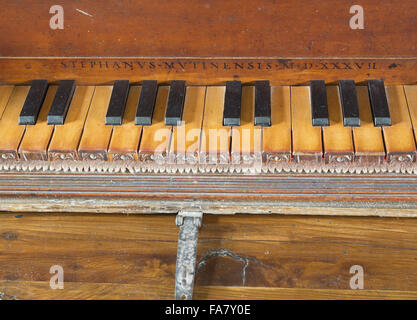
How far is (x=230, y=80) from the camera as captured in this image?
8.39 ft

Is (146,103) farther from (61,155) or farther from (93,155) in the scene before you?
(61,155)

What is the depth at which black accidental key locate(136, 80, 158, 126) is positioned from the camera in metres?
2.45

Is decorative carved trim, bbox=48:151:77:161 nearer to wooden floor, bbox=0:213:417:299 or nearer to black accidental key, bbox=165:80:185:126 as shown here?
wooden floor, bbox=0:213:417:299

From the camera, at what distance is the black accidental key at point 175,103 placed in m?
2.44

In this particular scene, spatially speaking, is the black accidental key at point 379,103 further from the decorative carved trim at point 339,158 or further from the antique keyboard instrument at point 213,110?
the decorative carved trim at point 339,158

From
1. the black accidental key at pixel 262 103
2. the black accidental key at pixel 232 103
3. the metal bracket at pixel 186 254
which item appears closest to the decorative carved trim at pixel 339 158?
the black accidental key at pixel 262 103

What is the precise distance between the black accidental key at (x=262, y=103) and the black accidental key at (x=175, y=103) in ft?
A: 1.15

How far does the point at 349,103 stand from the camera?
240 centimetres

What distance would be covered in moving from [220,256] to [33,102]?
1128 mm

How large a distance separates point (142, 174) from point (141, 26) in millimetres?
672

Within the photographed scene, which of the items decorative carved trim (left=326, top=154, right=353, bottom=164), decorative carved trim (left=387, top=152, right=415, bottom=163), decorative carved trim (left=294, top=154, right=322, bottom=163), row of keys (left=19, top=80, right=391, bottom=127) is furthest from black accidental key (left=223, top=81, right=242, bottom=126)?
decorative carved trim (left=387, top=152, right=415, bottom=163)

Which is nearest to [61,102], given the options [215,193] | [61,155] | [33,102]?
[33,102]

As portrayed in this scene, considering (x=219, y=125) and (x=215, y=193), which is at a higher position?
(x=219, y=125)
